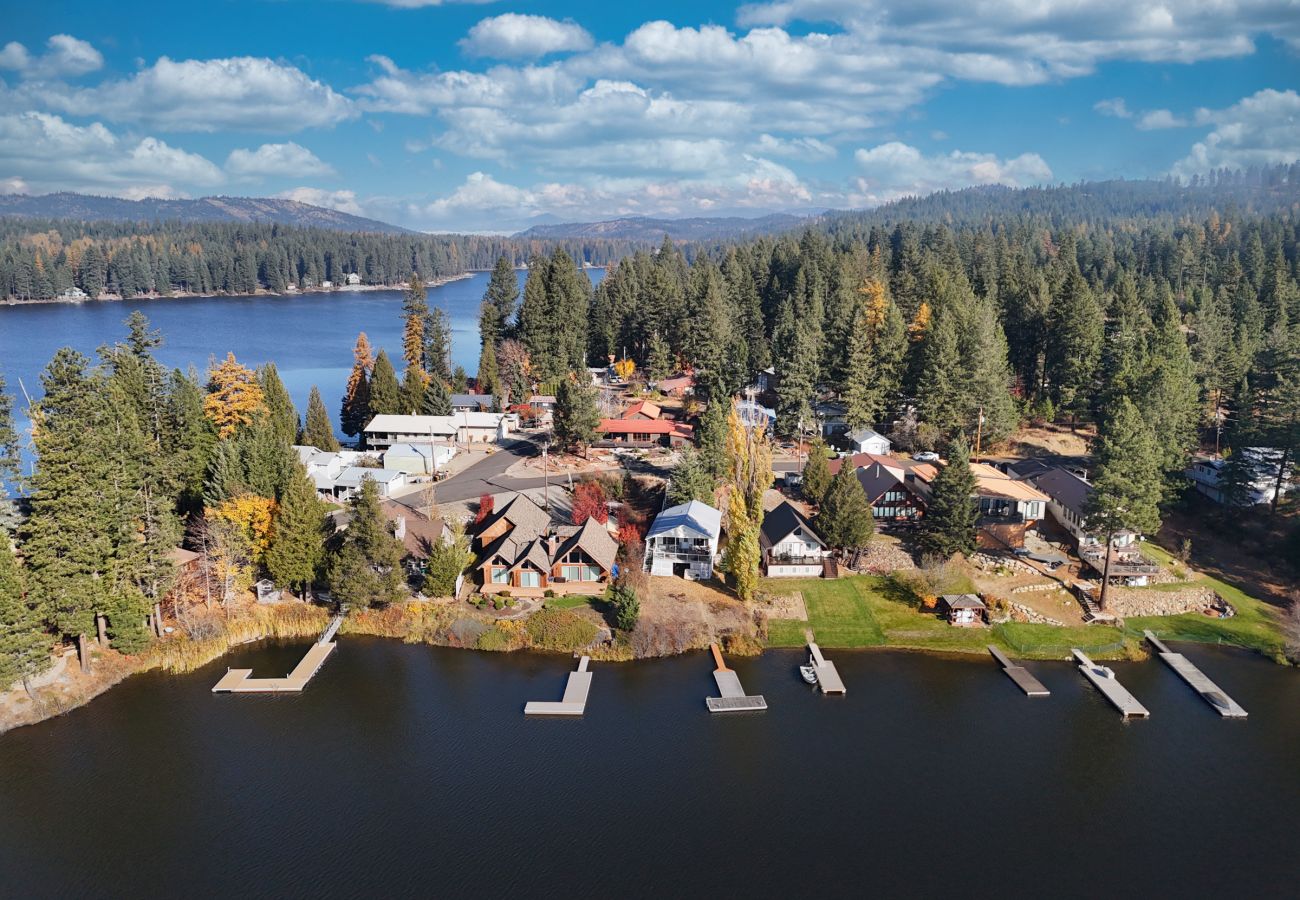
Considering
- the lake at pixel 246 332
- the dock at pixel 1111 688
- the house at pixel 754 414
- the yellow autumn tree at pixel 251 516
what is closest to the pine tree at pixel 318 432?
the yellow autumn tree at pixel 251 516

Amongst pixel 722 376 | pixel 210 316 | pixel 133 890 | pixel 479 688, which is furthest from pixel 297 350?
pixel 133 890

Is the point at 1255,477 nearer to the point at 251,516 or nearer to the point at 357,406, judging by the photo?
the point at 251,516

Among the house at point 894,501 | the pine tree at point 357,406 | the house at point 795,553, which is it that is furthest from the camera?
the pine tree at point 357,406

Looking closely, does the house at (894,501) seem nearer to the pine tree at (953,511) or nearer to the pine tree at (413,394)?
the pine tree at (953,511)

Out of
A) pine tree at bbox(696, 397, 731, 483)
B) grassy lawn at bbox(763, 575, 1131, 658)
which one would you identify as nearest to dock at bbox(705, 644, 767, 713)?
grassy lawn at bbox(763, 575, 1131, 658)

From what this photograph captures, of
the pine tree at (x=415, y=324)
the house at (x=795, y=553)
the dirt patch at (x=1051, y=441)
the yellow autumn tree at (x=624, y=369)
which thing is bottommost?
the house at (x=795, y=553)

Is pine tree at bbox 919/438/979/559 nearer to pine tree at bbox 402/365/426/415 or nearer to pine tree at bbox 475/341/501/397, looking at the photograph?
pine tree at bbox 402/365/426/415
